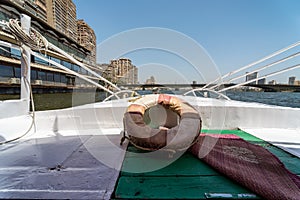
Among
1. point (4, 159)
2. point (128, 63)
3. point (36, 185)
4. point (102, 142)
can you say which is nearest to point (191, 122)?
point (102, 142)

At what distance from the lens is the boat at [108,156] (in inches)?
33.0

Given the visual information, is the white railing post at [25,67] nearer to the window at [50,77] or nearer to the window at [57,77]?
the window at [50,77]

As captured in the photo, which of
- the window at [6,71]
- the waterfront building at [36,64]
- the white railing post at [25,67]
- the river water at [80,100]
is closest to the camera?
the white railing post at [25,67]

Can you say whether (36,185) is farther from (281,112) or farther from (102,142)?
→ (281,112)

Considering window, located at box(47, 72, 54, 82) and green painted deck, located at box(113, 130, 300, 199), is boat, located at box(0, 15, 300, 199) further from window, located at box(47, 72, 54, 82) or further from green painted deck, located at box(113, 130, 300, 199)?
window, located at box(47, 72, 54, 82)

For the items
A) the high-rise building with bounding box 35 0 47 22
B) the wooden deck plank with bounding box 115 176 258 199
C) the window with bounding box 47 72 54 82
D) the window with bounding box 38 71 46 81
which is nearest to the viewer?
the wooden deck plank with bounding box 115 176 258 199

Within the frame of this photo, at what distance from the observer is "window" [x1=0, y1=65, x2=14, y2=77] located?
12193 millimetres

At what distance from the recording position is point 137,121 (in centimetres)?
125

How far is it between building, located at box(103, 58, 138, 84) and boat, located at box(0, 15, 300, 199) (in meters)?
1.14

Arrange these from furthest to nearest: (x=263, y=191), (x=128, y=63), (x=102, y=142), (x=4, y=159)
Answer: (x=128, y=63) → (x=102, y=142) → (x=4, y=159) → (x=263, y=191)

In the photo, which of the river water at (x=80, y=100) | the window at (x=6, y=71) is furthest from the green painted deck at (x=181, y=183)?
the window at (x=6, y=71)

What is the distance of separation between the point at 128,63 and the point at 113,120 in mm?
1309

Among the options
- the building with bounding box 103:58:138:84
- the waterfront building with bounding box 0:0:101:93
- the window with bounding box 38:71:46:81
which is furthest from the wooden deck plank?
the window with bounding box 38:71:46:81

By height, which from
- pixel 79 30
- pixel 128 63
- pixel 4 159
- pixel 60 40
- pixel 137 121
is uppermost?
pixel 79 30
